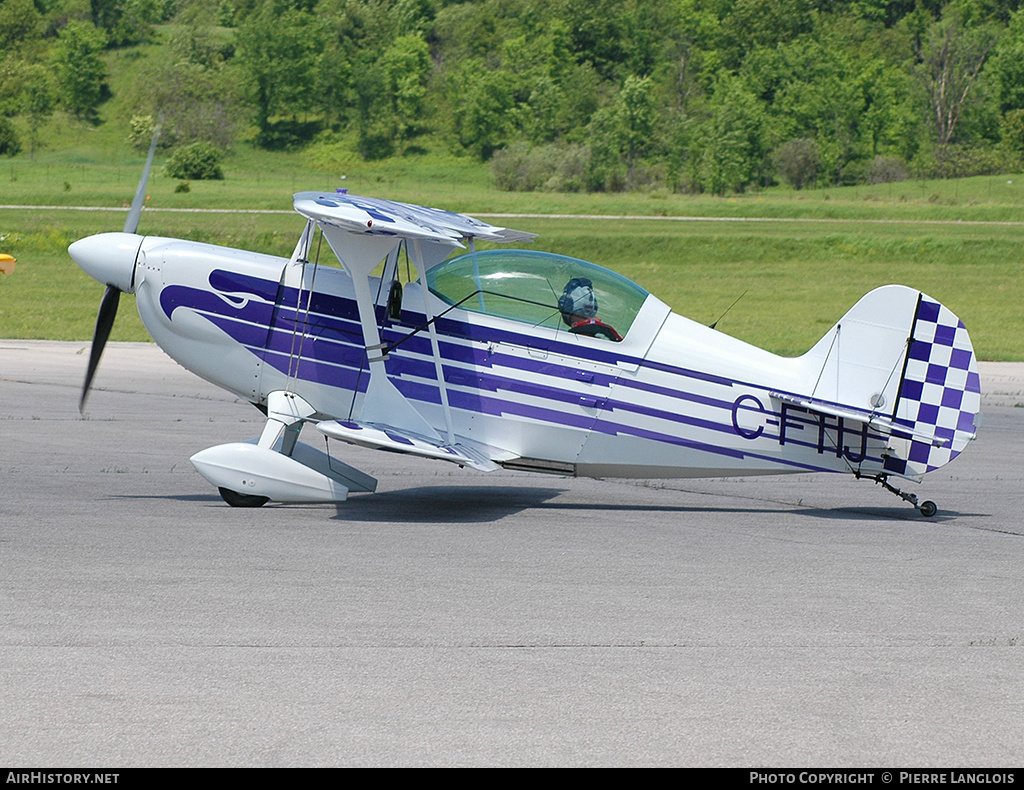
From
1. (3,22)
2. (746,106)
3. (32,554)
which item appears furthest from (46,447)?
(3,22)

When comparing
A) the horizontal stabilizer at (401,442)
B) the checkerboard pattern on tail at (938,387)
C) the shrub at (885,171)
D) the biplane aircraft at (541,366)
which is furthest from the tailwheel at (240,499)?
the shrub at (885,171)

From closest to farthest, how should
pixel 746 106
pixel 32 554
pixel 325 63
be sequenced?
pixel 32 554
pixel 746 106
pixel 325 63

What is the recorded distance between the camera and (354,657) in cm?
643

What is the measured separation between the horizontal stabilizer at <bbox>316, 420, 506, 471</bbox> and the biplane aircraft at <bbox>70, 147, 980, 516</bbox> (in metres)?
0.09

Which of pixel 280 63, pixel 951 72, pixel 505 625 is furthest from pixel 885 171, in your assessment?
pixel 505 625

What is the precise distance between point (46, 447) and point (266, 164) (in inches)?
3735

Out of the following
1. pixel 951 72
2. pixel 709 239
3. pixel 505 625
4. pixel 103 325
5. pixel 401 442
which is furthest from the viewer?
pixel 951 72

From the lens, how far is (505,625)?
7.14m

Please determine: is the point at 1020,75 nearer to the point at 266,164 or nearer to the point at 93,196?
the point at 266,164

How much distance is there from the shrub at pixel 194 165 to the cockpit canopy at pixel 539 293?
2950 inches

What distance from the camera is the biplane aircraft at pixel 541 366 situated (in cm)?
1053

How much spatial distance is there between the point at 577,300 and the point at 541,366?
657 mm

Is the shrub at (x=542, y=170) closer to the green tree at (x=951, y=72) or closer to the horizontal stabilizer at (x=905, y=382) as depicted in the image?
the green tree at (x=951, y=72)

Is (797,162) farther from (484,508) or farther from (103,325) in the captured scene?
(103,325)
